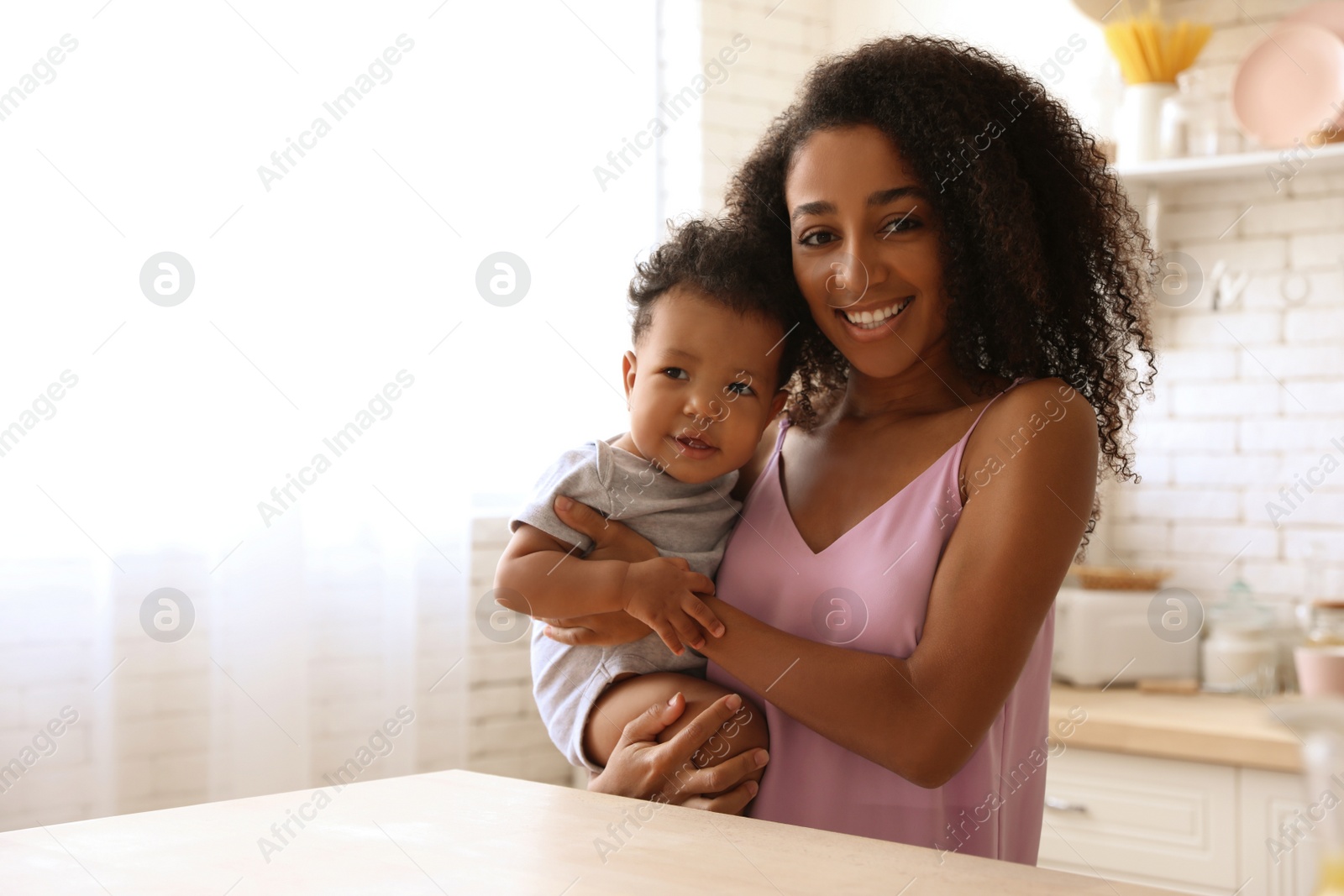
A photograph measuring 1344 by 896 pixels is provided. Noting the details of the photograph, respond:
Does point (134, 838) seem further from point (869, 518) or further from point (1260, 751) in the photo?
point (1260, 751)

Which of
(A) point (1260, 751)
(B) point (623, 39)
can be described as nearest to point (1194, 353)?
(A) point (1260, 751)

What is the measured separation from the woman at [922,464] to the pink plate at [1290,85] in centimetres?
155

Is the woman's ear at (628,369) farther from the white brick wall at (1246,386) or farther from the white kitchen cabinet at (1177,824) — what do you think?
the white brick wall at (1246,386)

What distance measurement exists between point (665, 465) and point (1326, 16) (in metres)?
2.29

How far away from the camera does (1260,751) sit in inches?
95.0

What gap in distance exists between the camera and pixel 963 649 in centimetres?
125

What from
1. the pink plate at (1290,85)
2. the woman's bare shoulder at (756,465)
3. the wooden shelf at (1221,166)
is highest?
the pink plate at (1290,85)

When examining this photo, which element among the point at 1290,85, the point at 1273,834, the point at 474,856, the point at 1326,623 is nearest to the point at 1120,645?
the point at 1326,623

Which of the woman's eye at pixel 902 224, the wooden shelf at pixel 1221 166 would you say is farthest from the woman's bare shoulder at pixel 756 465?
the wooden shelf at pixel 1221 166

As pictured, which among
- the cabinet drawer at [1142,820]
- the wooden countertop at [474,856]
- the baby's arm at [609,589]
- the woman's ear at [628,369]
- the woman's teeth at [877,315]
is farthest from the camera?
the cabinet drawer at [1142,820]

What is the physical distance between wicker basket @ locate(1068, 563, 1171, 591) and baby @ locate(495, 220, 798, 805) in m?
1.81

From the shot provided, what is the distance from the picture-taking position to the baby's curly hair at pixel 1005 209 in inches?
56.8

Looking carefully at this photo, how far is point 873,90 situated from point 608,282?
2063 mm

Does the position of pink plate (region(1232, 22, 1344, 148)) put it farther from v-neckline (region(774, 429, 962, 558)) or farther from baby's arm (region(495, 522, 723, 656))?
baby's arm (region(495, 522, 723, 656))
